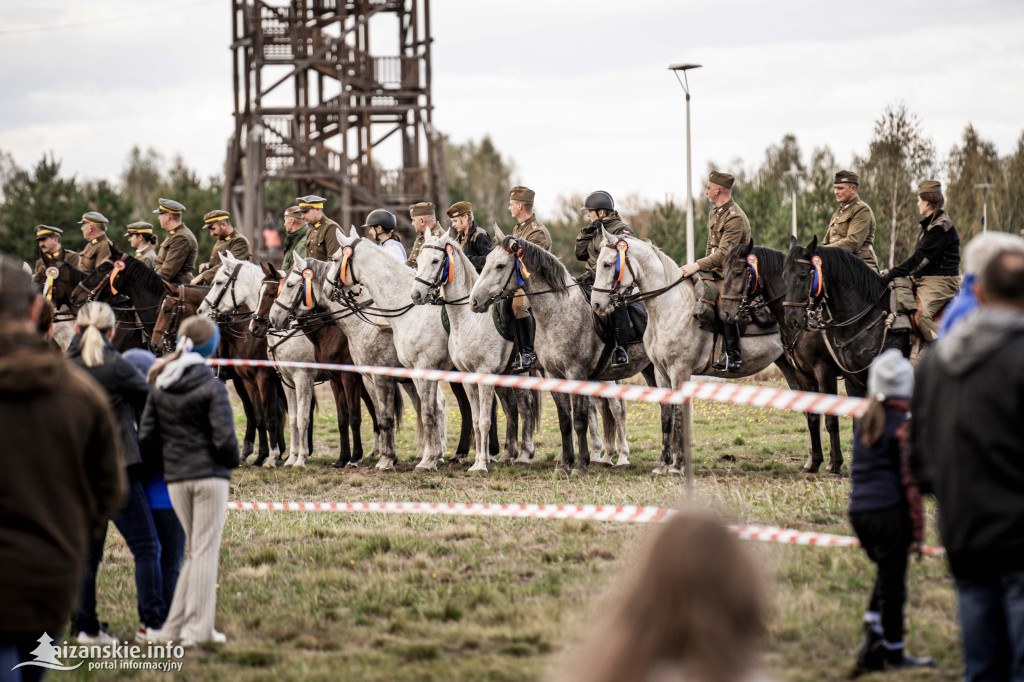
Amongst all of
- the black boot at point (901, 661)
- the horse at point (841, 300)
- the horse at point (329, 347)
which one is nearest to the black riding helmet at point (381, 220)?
the horse at point (329, 347)

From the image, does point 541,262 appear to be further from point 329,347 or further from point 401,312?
point 329,347

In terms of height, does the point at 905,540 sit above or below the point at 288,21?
below

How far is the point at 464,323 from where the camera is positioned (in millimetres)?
13086

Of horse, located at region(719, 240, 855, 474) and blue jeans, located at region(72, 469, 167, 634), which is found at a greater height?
horse, located at region(719, 240, 855, 474)

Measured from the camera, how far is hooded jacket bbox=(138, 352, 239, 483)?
19.4 ft

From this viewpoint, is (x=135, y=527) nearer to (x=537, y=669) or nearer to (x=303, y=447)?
(x=537, y=669)

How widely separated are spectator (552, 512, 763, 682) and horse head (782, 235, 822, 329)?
9220 millimetres

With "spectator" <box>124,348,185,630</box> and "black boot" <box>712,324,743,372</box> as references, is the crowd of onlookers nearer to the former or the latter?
"spectator" <box>124,348,185,630</box>

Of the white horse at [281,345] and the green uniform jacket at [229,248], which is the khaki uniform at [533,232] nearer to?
the white horse at [281,345]

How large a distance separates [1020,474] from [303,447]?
11144mm

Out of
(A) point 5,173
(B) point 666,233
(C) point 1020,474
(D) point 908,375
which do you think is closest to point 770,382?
(D) point 908,375

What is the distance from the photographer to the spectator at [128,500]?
597 centimetres

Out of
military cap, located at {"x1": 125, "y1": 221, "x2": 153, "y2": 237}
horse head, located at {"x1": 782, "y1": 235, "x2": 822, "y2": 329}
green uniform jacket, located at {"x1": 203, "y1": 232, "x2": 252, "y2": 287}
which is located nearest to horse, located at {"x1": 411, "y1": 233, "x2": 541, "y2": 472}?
horse head, located at {"x1": 782, "y1": 235, "x2": 822, "y2": 329}

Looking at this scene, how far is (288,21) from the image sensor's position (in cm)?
3209
